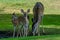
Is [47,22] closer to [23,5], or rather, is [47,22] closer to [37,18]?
[37,18]

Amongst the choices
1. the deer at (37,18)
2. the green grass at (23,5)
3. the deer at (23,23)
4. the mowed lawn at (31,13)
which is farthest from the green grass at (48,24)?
the green grass at (23,5)

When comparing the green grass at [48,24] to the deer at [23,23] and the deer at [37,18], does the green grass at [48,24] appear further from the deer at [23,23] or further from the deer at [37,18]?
the deer at [23,23]

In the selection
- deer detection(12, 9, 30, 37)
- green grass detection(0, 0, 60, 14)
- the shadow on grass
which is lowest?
green grass detection(0, 0, 60, 14)

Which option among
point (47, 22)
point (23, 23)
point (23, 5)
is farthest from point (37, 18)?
point (23, 5)

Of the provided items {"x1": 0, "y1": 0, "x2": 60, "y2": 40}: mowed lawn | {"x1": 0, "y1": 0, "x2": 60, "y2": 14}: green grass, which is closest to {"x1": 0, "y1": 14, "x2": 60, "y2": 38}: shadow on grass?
{"x1": 0, "y1": 0, "x2": 60, "y2": 40}: mowed lawn

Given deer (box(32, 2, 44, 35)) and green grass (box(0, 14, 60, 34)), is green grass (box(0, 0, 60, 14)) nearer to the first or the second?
green grass (box(0, 14, 60, 34))

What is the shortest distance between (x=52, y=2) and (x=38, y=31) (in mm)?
14452

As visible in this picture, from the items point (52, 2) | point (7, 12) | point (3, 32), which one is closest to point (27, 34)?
point (3, 32)

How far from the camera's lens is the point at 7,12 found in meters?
27.7

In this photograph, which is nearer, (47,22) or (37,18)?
(37,18)

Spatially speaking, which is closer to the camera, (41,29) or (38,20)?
(38,20)

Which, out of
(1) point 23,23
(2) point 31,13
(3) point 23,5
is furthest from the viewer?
(3) point 23,5

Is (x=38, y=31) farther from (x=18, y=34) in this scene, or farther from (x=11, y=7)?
(x=11, y=7)

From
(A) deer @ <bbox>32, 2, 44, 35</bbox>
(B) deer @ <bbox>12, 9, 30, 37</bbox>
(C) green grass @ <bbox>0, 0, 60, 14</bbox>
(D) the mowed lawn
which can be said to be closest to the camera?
(B) deer @ <bbox>12, 9, 30, 37</bbox>
